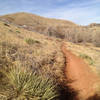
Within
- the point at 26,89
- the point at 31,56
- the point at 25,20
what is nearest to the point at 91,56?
the point at 31,56

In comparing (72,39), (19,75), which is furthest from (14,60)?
(72,39)

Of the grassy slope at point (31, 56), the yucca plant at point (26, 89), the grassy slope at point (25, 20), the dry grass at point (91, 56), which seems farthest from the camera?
the grassy slope at point (25, 20)

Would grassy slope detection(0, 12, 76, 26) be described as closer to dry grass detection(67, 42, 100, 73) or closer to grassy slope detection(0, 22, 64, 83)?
dry grass detection(67, 42, 100, 73)

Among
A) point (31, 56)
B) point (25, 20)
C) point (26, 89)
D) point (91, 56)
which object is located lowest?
point (91, 56)

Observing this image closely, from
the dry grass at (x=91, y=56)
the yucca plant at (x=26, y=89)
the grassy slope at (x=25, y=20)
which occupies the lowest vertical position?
the dry grass at (x=91, y=56)

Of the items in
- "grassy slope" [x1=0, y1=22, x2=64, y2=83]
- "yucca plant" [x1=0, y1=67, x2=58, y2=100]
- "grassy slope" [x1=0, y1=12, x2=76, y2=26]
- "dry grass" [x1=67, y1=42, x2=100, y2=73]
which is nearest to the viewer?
"yucca plant" [x1=0, y1=67, x2=58, y2=100]

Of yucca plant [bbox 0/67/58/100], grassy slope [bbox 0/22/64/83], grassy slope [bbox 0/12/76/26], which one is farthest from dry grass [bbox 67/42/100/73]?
grassy slope [bbox 0/12/76/26]

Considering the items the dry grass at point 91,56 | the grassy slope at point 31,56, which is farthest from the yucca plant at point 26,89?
the dry grass at point 91,56

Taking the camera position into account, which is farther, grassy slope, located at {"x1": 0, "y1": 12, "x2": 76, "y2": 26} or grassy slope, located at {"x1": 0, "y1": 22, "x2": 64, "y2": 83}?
grassy slope, located at {"x1": 0, "y1": 12, "x2": 76, "y2": 26}

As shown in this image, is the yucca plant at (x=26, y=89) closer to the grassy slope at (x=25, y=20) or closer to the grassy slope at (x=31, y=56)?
the grassy slope at (x=31, y=56)

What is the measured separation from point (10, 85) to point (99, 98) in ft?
9.24

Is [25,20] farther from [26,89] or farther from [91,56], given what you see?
[26,89]

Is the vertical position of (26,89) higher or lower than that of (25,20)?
lower

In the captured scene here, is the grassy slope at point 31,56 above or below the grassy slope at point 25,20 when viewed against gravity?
below
